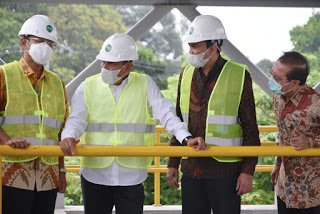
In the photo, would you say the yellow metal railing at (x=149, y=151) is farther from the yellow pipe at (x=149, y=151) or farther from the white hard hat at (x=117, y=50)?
the white hard hat at (x=117, y=50)

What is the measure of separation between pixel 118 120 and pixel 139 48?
49.1 feet

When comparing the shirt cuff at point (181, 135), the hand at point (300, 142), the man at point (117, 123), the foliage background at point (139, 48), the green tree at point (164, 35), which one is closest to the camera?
the hand at point (300, 142)

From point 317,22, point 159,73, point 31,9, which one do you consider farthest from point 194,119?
point 31,9

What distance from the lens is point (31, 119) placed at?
3.92m

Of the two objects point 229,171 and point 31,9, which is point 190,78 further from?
point 31,9

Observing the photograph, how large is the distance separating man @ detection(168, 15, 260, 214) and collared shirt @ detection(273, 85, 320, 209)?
0.22 metres

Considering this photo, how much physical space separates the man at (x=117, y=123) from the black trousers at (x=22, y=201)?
0.32 m

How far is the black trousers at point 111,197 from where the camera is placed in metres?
3.78

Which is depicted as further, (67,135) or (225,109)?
(225,109)

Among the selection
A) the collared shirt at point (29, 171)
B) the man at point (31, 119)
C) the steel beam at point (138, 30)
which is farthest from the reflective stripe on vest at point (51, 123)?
the steel beam at point (138, 30)

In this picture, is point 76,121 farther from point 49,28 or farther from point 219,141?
point 219,141

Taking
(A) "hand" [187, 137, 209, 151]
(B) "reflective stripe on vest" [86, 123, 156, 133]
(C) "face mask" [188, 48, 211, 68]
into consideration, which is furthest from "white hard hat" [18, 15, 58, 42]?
(A) "hand" [187, 137, 209, 151]

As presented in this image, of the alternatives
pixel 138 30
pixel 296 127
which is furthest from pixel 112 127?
pixel 138 30

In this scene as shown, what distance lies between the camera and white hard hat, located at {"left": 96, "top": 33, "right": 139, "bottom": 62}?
12.6ft
